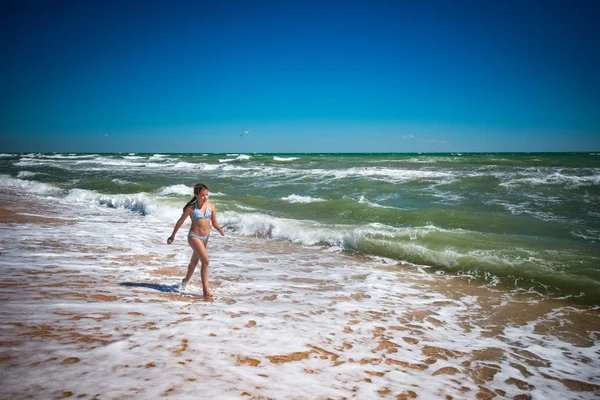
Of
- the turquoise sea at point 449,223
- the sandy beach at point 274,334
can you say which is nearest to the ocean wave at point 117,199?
the turquoise sea at point 449,223

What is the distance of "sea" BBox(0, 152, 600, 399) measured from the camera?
298 centimetres

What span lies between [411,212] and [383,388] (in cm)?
1007

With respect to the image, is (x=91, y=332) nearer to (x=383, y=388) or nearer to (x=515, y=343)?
(x=383, y=388)

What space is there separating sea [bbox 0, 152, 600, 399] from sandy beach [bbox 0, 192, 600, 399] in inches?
0.8

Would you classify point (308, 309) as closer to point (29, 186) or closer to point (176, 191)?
point (176, 191)

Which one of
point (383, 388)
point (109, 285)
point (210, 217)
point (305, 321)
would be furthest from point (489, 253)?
point (109, 285)

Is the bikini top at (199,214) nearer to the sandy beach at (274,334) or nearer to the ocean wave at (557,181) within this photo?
the sandy beach at (274,334)

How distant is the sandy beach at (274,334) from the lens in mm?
2848

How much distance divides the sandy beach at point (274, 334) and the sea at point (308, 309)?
0.02 m

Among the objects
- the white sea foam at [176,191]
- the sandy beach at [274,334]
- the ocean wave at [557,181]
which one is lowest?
the sandy beach at [274,334]

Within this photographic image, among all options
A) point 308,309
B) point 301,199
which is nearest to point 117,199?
point 301,199

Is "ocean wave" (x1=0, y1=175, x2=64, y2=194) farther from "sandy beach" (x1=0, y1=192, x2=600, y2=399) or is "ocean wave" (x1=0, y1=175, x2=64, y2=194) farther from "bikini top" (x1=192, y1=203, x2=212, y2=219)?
"bikini top" (x1=192, y1=203, x2=212, y2=219)

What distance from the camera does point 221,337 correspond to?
370 cm

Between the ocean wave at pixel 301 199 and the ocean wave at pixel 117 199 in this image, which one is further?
the ocean wave at pixel 301 199
